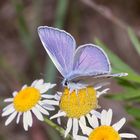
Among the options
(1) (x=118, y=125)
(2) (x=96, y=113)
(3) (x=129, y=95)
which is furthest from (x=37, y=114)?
(3) (x=129, y=95)

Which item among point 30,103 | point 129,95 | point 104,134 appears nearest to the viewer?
point 104,134

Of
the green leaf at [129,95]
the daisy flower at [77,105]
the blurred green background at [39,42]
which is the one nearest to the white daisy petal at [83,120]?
the daisy flower at [77,105]

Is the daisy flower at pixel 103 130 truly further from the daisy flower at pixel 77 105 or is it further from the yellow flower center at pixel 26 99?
the yellow flower center at pixel 26 99

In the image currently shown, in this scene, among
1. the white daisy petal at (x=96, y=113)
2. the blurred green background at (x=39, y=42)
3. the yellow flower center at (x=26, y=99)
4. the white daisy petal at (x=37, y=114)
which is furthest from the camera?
the blurred green background at (x=39, y=42)

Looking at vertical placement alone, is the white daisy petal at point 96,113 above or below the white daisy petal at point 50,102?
below

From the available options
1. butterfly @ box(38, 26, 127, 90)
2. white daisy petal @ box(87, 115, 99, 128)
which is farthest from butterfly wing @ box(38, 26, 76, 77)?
white daisy petal @ box(87, 115, 99, 128)

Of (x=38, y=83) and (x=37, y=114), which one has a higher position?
(x=38, y=83)

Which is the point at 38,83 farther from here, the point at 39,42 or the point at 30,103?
the point at 39,42

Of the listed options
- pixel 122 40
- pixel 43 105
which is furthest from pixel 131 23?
pixel 43 105
